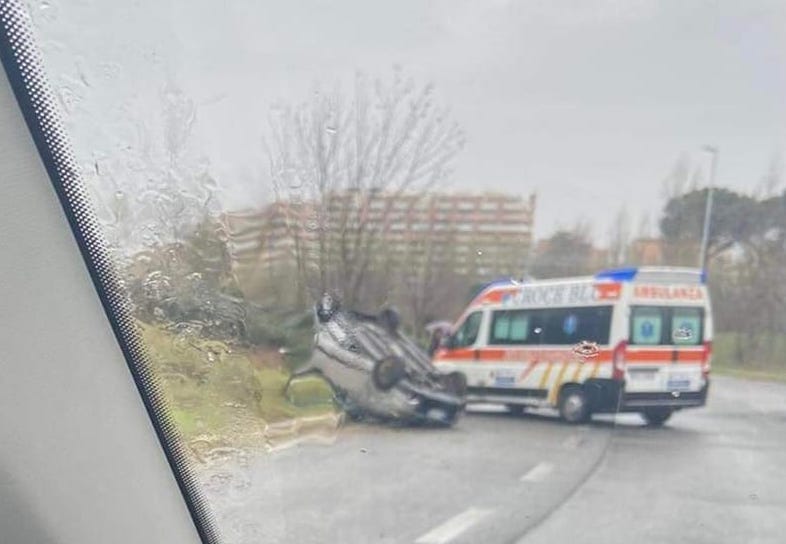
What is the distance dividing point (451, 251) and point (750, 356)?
85cm

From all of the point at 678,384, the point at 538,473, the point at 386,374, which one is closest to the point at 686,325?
the point at 678,384

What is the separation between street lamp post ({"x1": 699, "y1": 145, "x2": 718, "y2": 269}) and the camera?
7.63 ft

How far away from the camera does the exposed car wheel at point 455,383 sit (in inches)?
109

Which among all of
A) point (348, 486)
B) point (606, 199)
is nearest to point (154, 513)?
point (348, 486)

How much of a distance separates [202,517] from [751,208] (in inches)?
72.6

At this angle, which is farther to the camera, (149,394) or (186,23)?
(149,394)

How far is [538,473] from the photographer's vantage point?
2840 mm

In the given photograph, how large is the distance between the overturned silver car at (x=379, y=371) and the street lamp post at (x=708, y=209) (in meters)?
0.79

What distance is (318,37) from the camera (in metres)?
2.44

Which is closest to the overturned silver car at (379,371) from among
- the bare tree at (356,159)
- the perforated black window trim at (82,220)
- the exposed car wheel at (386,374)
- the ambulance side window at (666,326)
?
the exposed car wheel at (386,374)

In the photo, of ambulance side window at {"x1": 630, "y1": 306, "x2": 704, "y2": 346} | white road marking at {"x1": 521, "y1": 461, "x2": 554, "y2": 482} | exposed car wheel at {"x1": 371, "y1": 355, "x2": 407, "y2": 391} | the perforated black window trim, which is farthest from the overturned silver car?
ambulance side window at {"x1": 630, "y1": 306, "x2": 704, "y2": 346}

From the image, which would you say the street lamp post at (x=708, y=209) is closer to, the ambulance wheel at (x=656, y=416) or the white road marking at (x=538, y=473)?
the ambulance wheel at (x=656, y=416)

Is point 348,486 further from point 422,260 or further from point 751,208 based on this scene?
point 751,208

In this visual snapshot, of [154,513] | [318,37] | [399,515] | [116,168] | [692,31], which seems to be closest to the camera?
[692,31]
